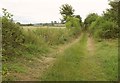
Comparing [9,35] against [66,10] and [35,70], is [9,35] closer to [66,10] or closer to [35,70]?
[35,70]

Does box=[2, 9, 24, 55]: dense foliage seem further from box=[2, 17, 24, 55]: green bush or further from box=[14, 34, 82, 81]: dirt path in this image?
box=[14, 34, 82, 81]: dirt path

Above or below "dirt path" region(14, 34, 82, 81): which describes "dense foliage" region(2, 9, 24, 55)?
above

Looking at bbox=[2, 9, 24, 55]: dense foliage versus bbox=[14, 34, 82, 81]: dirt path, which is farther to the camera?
bbox=[2, 9, 24, 55]: dense foliage

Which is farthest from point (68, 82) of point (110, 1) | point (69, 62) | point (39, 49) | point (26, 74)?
point (110, 1)

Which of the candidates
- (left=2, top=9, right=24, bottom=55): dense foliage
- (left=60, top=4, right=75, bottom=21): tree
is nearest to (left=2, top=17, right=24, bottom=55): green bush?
(left=2, top=9, right=24, bottom=55): dense foliage

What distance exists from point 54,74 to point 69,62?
2.62 meters

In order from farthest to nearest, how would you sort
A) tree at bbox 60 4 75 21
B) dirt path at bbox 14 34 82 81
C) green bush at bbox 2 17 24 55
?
tree at bbox 60 4 75 21
green bush at bbox 2 17 24 55
dirt path at bbox 14 34 82 81

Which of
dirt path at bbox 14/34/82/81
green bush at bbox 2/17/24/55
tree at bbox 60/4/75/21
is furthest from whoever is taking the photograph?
tree at bbox 60/4/75/21

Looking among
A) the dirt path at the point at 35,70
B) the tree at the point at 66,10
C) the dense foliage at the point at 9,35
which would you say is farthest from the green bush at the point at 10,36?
the tree at the point at 66,10

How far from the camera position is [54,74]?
9086 millimetres

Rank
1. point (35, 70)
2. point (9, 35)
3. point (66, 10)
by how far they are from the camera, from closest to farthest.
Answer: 1. point (35, 70)
2. point (9, 35)
3. point (66, 10)

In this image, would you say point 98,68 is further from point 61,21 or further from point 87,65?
point 61,21

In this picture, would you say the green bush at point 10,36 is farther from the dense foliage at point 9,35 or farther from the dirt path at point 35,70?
the dirt path at point 35,70

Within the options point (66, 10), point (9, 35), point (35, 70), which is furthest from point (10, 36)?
point (66, 10)
